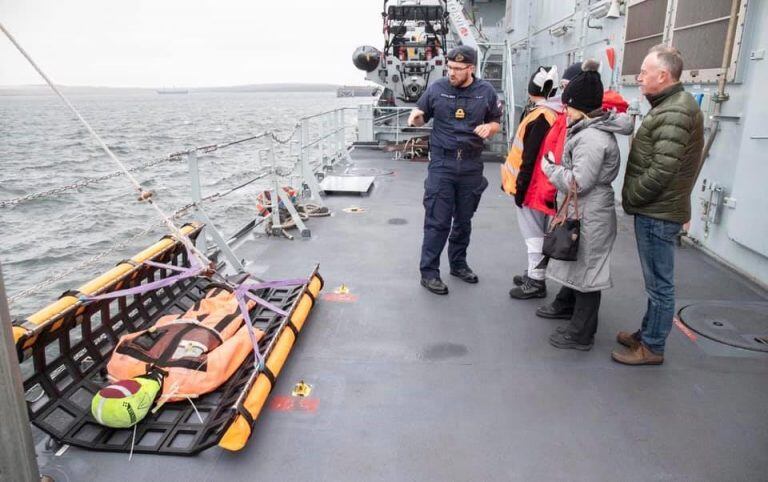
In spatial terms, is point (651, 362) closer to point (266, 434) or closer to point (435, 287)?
point (435, 287)

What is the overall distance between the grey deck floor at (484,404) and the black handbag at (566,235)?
651 millimetres

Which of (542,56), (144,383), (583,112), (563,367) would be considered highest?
(542,56)

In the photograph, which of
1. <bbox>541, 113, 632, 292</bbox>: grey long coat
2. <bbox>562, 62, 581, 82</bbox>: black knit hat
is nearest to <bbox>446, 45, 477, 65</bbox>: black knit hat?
<bbox>562, 62, 581, 82</bbox>: black knit hat

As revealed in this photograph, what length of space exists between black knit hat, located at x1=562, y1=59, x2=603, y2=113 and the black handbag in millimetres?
436

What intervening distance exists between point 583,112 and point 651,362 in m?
1.49

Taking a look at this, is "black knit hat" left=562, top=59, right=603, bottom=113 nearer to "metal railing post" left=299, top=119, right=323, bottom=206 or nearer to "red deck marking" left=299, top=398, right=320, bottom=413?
"red deck marking" left=299, top=398, right=320, bottom=413

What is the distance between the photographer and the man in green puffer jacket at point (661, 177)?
2641mm

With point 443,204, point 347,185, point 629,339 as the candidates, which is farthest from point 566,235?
point 347,185

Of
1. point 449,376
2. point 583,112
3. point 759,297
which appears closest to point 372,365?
point 449,376

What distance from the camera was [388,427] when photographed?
8.37 ft

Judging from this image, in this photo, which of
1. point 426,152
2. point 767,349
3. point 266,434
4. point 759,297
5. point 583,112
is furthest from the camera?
point 426,152

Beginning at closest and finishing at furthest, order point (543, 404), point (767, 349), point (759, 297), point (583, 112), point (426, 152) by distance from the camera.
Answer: point (543, 404) → point (583, 112) → point (767, 349) → point (759, 297) → point (426, 152)

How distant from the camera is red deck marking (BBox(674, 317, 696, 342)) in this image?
345 centimetres

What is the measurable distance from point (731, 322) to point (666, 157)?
168 centimetres
